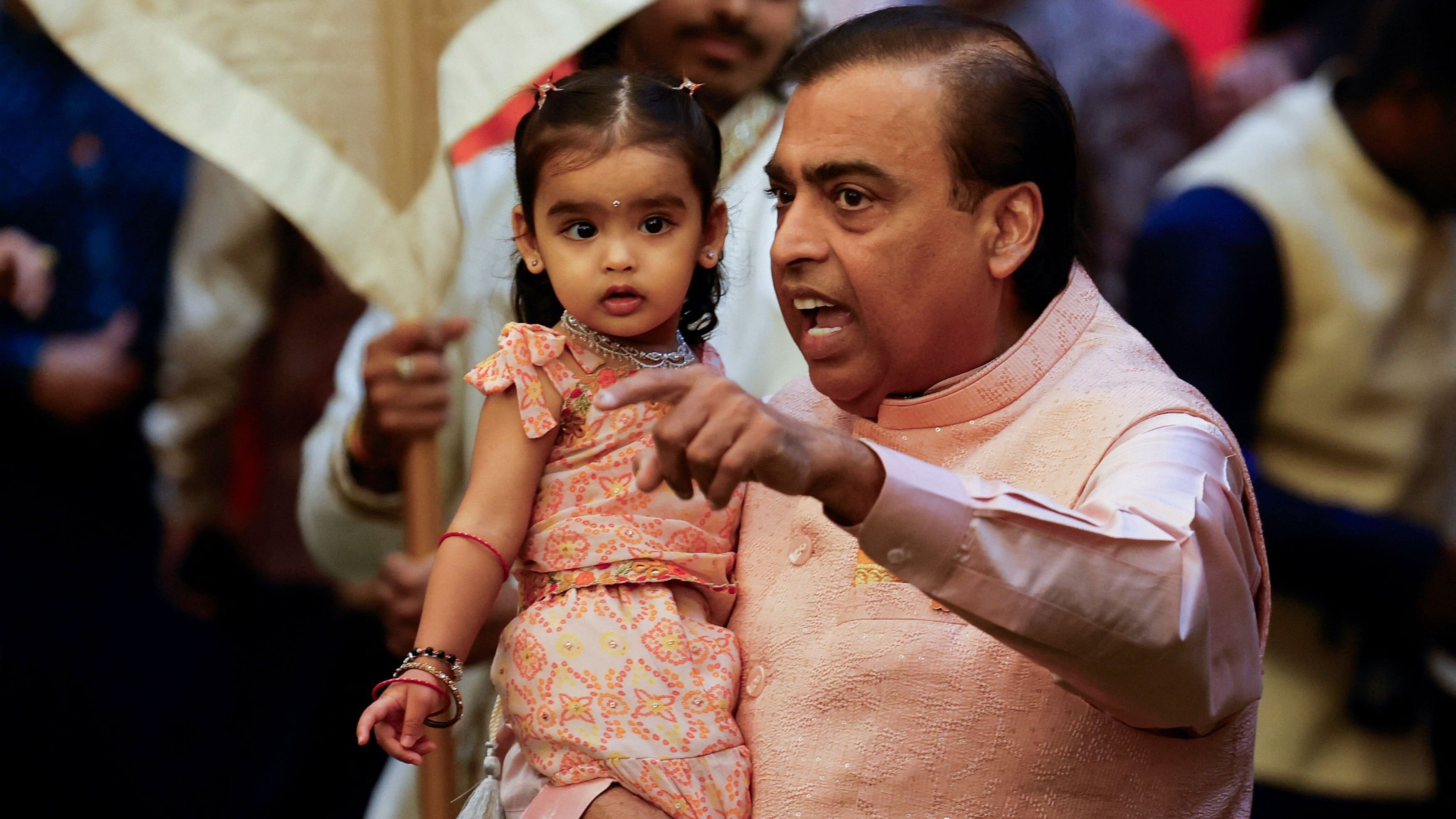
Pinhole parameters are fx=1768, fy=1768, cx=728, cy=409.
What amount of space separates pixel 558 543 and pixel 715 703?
0.83 ft

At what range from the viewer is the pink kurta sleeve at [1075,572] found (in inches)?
64.7

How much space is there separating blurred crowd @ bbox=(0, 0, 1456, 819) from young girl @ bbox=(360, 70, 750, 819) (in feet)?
2.31

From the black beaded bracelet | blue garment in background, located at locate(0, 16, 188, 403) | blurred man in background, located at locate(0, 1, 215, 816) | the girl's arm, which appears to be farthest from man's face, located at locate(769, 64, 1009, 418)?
blue garment in background, located at locate(0, 16, 188, 403)

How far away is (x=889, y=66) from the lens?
→ 2049 millimetres

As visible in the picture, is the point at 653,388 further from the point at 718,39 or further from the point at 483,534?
the point at 718,39

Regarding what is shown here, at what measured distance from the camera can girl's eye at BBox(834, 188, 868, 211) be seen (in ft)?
6.72

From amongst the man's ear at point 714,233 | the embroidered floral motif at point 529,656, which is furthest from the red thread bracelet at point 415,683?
the man's ear at point 714,233

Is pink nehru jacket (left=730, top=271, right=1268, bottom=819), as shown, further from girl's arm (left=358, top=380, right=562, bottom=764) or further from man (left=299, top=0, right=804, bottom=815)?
man (left=299, top=0, right=804, bottom=815)

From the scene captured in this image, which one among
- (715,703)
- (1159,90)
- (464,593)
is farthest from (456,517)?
(1159,90)

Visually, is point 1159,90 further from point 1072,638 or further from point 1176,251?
point 1072,638

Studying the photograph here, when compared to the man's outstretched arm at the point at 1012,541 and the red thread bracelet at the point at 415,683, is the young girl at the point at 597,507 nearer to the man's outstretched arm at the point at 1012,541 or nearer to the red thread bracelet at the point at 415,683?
the red thread bracelet at the point at 415,683

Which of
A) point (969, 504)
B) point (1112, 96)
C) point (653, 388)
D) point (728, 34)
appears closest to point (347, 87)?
point (728, 34)

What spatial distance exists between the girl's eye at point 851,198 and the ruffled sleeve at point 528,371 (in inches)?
14.2

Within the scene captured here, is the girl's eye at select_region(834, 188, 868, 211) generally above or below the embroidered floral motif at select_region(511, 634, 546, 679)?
above
